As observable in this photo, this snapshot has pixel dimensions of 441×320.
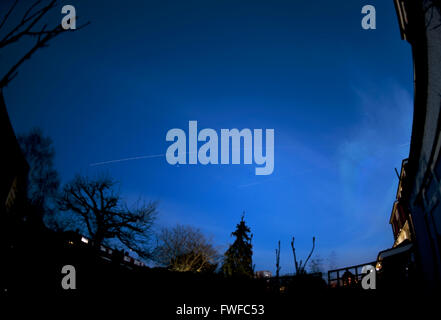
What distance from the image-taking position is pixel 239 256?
3622 cm

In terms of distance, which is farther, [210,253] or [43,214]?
[210,253]

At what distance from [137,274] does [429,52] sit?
46.0 ft

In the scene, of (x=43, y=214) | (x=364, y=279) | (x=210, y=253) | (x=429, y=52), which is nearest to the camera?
(x=429, y=52)

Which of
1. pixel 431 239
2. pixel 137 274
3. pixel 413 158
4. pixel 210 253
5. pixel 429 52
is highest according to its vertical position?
pixel 429 52

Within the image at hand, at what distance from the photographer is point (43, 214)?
71.6 feet

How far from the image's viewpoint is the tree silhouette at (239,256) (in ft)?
112

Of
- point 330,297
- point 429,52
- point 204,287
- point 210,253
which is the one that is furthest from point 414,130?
point 210,253

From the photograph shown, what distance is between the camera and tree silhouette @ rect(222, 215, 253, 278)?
1344 inches

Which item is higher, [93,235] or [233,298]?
[93,235]

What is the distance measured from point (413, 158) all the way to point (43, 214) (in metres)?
27.0
